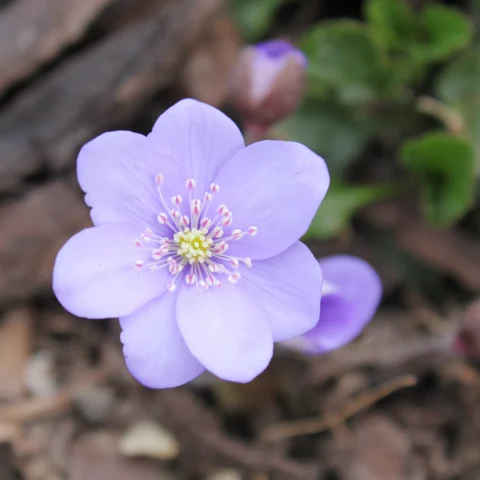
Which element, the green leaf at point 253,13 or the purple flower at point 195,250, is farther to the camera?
the green leaf at point 253,13

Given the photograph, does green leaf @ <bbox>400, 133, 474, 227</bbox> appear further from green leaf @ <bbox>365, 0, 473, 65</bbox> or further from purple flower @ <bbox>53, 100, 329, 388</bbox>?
purple flower @ <bbox>53, 100, 329, 388</bbox>

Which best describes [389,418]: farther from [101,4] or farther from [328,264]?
[101,4]

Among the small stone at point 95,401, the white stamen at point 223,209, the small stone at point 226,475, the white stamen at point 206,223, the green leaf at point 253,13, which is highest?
the white stamen at point 223,209

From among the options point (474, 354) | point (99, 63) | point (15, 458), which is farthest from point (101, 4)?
point (474, 354)

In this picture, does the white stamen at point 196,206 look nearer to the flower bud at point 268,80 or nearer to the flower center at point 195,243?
the flower center at point 195,243

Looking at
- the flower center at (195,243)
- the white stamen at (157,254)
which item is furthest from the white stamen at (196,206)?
the white stamen at (157,254)

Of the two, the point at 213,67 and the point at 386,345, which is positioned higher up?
the point at 213,67

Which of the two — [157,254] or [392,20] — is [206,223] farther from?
[392,20]

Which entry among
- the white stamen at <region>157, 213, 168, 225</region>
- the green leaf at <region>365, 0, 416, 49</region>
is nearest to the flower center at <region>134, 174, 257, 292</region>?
the white stamen at <region>157, 213, 168, 225</region>

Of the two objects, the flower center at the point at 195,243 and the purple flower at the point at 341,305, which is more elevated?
the flower center at the point at 195,243
